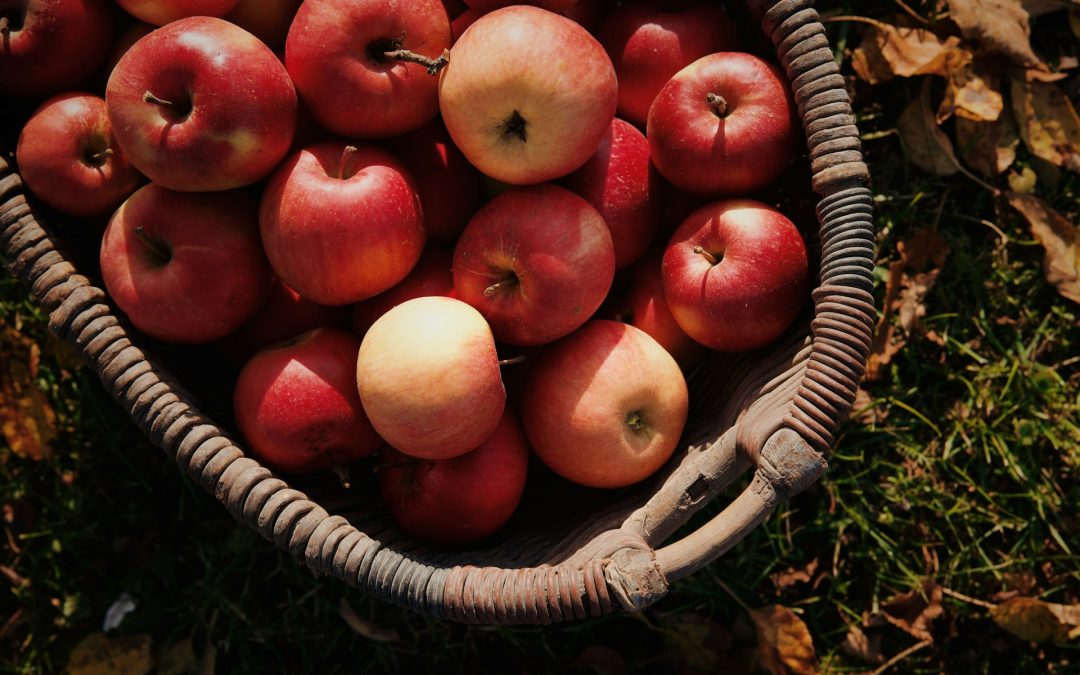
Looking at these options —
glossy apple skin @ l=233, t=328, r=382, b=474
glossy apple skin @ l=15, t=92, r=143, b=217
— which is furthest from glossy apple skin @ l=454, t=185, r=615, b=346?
glossy apple skin @ l=15, t=92, r=143, b=217

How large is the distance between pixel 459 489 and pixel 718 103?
1.06m

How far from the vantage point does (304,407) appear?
68.4 inches

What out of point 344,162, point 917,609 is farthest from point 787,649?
point 344,162

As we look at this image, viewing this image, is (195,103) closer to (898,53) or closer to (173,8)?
(173,8)

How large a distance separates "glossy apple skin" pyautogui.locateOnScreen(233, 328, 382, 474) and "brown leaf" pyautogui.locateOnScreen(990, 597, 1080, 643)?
75.6 inches

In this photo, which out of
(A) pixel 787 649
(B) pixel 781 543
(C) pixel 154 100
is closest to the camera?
(C) pixel 154 100

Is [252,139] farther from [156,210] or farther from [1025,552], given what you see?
[1025,552]

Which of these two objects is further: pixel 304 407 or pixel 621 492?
pixel 621 492

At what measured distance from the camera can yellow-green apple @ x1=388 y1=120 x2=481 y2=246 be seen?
195cm

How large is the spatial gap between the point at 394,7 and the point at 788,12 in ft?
2.94

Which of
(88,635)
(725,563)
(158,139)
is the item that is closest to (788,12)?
(158,139)

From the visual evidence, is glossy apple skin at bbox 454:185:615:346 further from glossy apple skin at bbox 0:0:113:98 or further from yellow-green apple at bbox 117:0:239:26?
glossy apple skin at bbox 0:0:113:98

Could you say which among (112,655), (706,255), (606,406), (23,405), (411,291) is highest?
(706,255)

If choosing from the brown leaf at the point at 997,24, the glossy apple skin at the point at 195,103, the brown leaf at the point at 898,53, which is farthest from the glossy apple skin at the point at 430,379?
the brown leaf at the point at 997,24
